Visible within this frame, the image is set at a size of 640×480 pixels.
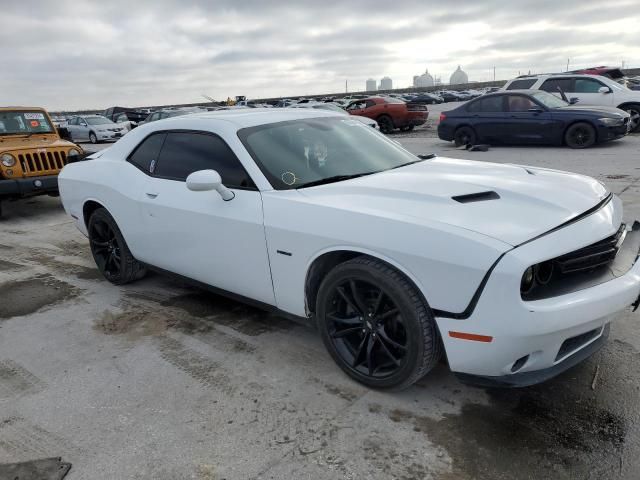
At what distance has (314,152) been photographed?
349 centimetres

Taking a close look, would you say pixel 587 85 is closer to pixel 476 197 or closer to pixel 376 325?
pixel 476 197

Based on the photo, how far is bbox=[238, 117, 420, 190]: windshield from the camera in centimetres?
327

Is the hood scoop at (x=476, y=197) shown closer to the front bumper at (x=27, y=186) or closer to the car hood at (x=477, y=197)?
the car hood at (x=477, y=197)

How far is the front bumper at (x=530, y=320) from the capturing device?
2227 millimetres

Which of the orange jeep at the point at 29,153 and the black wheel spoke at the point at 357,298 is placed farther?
the orange jeep at the point at 29,153

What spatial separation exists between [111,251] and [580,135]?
1027 cm

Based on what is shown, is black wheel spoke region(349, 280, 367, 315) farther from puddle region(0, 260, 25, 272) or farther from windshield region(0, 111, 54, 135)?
windshield region(0, 111, 54, 135)

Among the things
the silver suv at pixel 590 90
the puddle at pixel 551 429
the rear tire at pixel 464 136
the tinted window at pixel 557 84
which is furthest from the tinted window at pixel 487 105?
the puddle at pixel 551 429

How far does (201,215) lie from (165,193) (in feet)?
1.70

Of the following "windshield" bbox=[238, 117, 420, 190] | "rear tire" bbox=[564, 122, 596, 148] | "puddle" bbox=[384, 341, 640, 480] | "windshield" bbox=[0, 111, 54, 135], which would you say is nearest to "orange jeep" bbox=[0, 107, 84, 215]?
"windshield" bbox=[0, 111, 54, 135]

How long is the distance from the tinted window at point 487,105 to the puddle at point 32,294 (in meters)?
10.4

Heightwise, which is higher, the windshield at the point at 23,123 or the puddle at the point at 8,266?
the windshield at the point at 23,123

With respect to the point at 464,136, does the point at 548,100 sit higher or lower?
higher

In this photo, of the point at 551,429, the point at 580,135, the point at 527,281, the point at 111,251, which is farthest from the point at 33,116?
the point at 580,135
